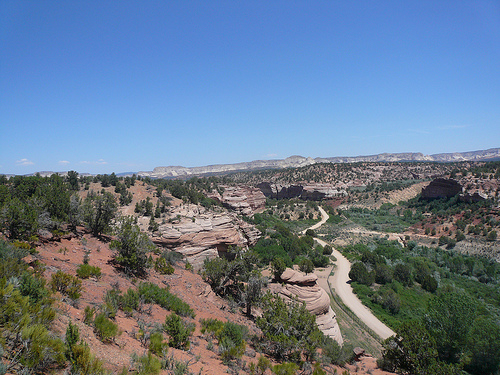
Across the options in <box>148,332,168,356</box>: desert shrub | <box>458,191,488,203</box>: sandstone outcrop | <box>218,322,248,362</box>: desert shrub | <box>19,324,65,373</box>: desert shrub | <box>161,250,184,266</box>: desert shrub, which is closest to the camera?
<box>19,324,65,373</box>: desert shrub

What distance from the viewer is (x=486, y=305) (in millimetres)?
20875

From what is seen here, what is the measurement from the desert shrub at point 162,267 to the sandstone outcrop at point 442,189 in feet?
207

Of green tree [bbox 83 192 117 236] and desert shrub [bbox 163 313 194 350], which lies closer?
A: desert shrub [bbox 163 313 194 350]

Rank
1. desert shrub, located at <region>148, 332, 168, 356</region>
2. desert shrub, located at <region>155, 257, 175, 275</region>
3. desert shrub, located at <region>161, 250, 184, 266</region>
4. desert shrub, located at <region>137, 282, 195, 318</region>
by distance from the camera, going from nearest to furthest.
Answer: desert shrub, located at <region>148, 332, 168, 356</region>, desert shrub, located at <region>137, 282, 195, 318</region>, desert shrub, located at <region>155, 257, 175, 275</region>, desert shrub, located at <region>161, 250, 184, 266</region>

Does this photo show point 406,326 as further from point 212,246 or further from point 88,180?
point 88,180

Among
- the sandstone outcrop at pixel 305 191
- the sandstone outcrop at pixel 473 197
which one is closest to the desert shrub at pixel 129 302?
the sandstone outcrop at pixel 473 197

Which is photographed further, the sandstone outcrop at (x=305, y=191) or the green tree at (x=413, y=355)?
the sandstone outcrop at (x=305, y=191)

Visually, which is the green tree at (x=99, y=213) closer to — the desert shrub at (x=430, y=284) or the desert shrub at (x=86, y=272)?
the desert shrub at (x=86, y=272)

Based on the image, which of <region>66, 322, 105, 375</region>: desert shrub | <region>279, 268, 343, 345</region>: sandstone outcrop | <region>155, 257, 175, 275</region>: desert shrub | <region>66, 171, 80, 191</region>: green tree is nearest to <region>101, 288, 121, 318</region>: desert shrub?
<region>66, 322, 105, 375</region>: desert shrub

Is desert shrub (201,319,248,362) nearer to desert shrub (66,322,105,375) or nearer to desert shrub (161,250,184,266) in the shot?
desert shrub (66,322,105,375)

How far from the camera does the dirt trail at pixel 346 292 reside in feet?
64.4

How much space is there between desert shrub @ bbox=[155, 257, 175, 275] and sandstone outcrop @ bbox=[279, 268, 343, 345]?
7.61 meters

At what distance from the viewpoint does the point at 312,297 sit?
16844mm

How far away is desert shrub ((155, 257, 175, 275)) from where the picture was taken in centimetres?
1562
